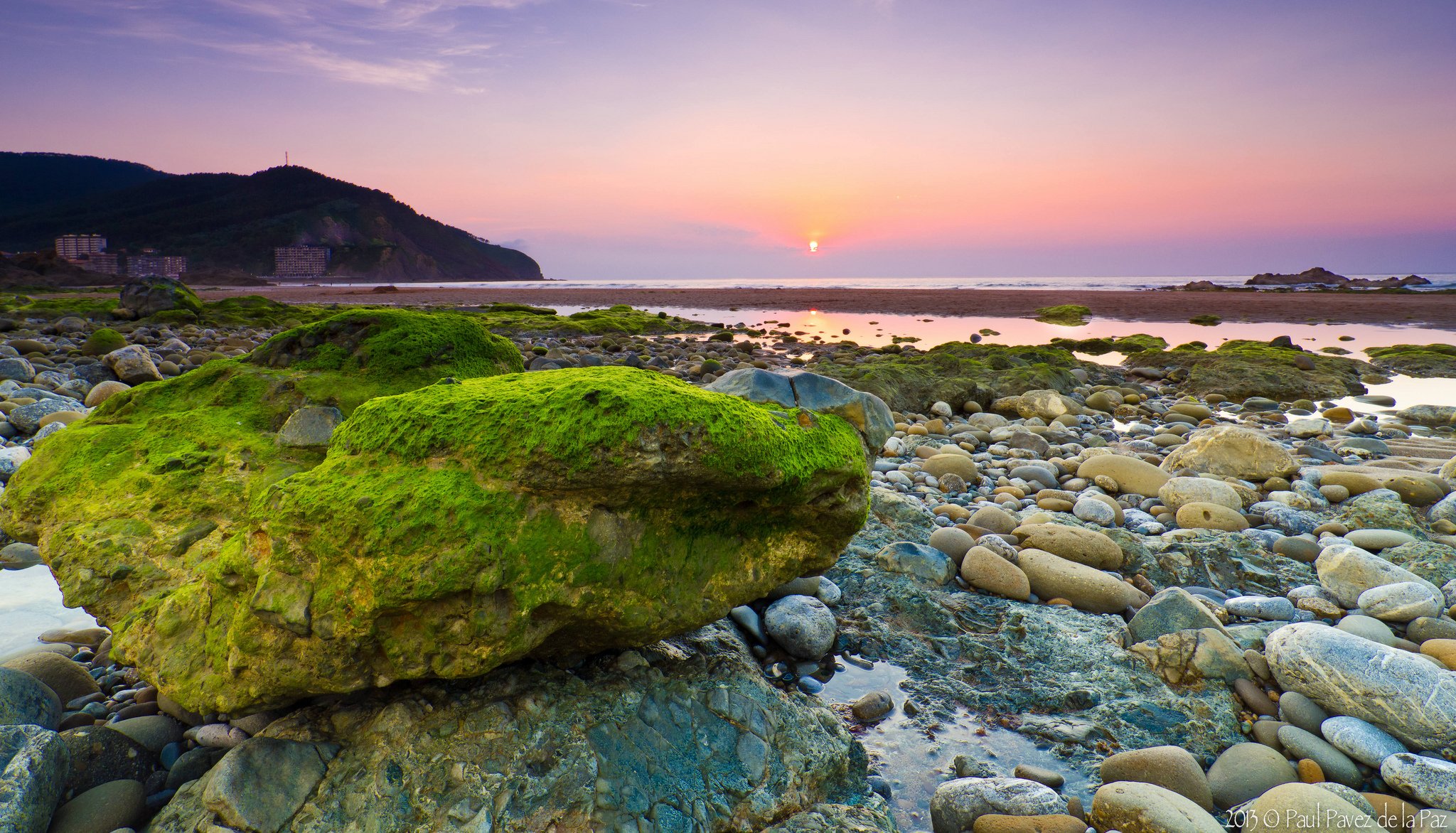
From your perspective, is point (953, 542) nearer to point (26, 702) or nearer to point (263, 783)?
point (263, 783)

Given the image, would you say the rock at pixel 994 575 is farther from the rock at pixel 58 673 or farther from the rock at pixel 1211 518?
the rock at pixel 58 673

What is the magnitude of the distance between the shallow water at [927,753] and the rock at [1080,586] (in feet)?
4.30

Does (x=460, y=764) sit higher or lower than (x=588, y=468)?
lower

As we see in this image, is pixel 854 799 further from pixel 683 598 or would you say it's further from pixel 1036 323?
pixel 1036 323

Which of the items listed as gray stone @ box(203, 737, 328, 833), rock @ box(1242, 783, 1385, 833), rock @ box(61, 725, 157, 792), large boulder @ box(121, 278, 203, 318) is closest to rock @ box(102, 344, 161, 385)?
rock @ box(61, 725, 157, 792)

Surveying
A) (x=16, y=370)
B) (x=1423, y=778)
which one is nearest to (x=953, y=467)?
(x=1423, y=778)

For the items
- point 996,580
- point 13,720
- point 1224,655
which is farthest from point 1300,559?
point 13,720

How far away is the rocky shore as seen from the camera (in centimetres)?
215

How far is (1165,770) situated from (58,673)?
460 centimetres

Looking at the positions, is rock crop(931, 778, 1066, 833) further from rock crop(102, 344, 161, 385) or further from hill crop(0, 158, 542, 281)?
hill crop(0, 158, 542, 281)

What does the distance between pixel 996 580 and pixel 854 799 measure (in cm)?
196

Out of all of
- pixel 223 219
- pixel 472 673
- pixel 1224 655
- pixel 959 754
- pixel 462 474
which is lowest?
pixel 959 754

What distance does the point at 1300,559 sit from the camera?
456 centimetres

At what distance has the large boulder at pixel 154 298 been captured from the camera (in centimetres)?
1964
